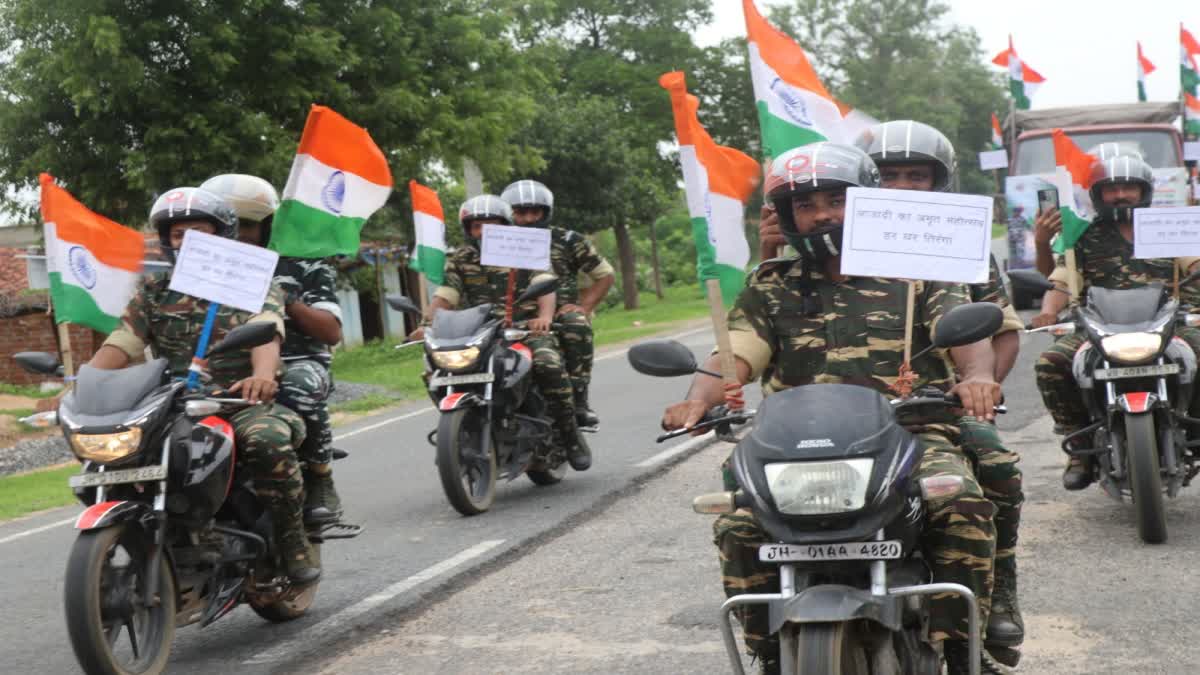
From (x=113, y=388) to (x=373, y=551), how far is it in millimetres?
2724

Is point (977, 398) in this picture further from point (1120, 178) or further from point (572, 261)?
point (572, 261)

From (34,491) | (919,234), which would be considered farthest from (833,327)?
(34,491)

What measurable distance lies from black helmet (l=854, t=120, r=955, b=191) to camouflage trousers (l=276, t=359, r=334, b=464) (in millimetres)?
2579

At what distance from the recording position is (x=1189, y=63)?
23812mm

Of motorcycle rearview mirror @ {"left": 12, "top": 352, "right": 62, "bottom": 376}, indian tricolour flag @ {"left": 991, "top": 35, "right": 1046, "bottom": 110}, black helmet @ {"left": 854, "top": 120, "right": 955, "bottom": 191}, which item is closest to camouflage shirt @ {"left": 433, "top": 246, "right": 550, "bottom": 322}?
motorcycle rearview mirror @ {"left": 12, "top": 352, "right": 62, "bottom": 376}

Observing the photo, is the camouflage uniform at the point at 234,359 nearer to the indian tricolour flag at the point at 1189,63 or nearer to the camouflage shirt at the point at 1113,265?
the camouflage shirt at the point at 1113,265

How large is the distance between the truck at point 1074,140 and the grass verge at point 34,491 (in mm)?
13769

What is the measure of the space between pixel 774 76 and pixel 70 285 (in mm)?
A: 5348

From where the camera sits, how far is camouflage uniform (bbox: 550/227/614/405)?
32.1 feet

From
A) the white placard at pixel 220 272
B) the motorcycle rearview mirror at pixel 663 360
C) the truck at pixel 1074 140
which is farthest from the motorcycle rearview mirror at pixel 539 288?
the truck at pixel 1074 140

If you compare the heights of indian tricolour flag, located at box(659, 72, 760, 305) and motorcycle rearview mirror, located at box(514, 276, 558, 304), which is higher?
indian tricolour flag, located at box(659, 72, 760, 305)

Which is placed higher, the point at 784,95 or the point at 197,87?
the point at 197,87

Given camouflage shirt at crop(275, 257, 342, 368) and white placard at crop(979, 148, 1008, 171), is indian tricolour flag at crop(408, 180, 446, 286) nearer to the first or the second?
camouflage shirt at crop(275, 257, 342, 368)

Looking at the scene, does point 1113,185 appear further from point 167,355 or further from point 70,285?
point 70,285
